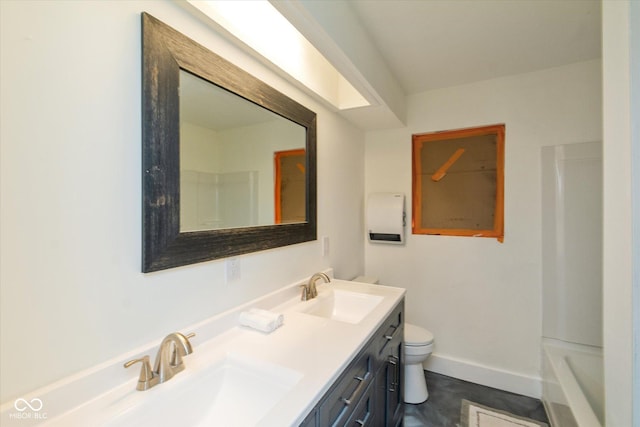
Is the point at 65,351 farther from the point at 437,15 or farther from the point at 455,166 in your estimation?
the point at 455,166

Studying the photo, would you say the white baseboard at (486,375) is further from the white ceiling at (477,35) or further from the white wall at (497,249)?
the white ceiling at (477,35)

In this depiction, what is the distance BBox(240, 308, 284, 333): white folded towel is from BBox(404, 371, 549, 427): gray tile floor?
1354 mm

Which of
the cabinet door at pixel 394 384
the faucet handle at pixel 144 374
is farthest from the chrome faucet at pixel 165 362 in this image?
the cabinet door at pixel 394 384

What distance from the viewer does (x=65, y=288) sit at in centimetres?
73

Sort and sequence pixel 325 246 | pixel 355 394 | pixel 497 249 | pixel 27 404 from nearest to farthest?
pixel 27 404 < pixel 355 394 < pixel 325 246 < pixel 497 249

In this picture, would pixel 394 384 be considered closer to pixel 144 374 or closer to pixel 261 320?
pixel 261 320

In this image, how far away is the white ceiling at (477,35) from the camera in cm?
146

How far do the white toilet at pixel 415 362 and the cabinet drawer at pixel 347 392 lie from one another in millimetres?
868

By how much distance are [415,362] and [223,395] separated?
1550 millimetres

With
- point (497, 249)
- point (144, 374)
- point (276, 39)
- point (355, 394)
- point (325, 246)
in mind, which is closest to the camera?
point (144, 374)

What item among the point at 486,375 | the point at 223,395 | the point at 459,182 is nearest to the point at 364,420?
the point at 223,395

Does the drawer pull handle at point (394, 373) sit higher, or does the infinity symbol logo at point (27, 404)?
the infinity symbol logo at point (27, 404)

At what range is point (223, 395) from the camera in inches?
37.1

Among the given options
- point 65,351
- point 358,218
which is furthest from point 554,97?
point 65,351
